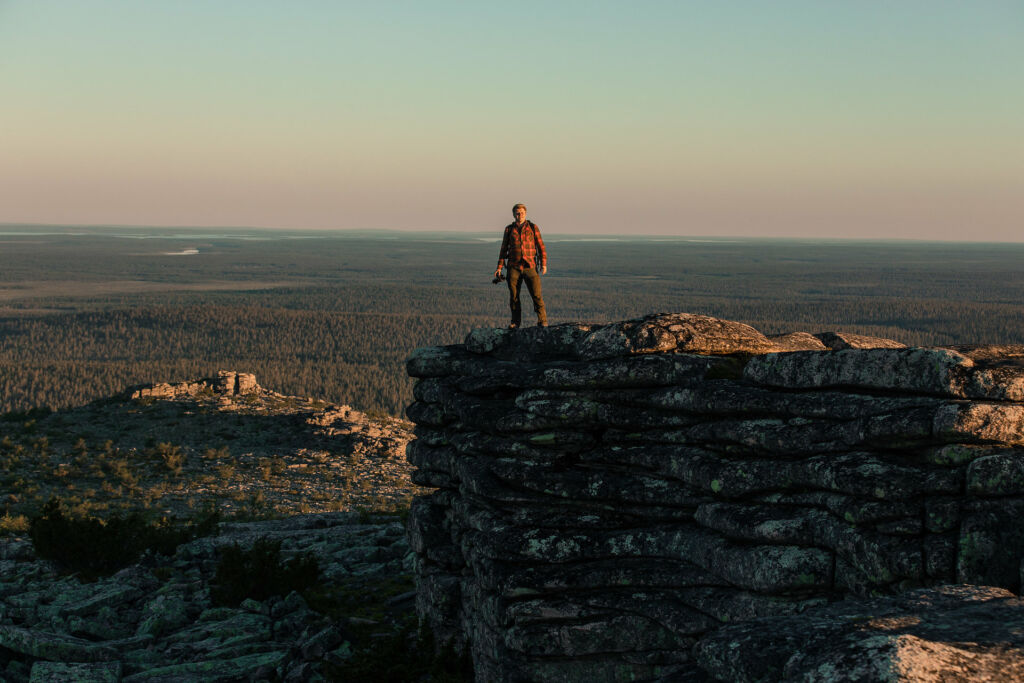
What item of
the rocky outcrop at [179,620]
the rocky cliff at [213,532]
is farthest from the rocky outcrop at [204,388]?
the rocky outcrop at [179,620]

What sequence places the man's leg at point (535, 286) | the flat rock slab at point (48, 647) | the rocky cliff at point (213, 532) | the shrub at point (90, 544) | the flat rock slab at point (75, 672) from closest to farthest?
1. the flat rock slab at point (75, 672)
2. the flat rock slab at point (48, 647)
3. the rocky cliff at point (213, 532)
4. the man's leg at point (535, 286)
5. the shrub at point (90, 544)

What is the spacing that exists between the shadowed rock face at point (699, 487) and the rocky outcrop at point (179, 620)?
3383mm

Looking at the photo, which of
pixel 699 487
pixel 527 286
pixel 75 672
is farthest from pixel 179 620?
pixel 699 487

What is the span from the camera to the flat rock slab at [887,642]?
23.5 feet

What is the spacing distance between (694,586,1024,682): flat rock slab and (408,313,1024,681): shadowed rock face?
0.45 meters

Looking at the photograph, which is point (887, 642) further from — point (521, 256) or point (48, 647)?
point (48, 647)

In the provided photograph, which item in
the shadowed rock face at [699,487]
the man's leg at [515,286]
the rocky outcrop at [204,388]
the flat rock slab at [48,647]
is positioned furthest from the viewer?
the rocky outcrop at [204,388]

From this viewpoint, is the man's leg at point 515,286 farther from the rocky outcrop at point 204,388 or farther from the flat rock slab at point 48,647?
the rocky outcrop at point 204,388

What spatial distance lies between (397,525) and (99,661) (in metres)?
11.0

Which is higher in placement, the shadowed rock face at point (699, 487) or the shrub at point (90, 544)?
the shadowed rock face at point (699, 487)

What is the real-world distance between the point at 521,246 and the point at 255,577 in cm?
990

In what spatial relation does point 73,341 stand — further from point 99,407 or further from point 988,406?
point 988,406

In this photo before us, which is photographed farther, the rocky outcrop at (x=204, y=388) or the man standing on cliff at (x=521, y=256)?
the rocky outcrop at (x=204, y=388)

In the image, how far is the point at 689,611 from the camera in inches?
514
